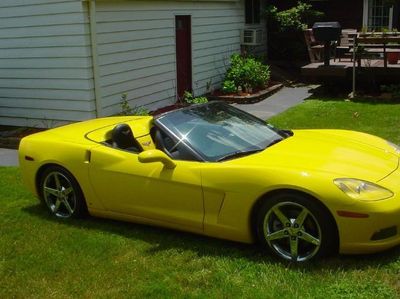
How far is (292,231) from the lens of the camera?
4242mm

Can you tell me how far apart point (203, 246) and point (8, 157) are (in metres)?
5.31

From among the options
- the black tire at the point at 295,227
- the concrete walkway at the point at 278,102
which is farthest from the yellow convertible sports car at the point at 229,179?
the concrete walkway at the point at 278,102

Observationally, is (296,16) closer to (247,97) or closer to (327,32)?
(327,32)

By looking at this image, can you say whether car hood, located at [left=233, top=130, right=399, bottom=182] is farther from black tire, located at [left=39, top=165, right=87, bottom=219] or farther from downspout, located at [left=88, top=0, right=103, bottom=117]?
downspout, located at [left=88, top=0, right=103, bottom=117]

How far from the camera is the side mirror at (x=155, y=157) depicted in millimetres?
4586

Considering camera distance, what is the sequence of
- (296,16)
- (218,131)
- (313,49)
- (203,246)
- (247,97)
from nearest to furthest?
(203,246) → (218,131) → (247,97) → (313,49) → (296,16)

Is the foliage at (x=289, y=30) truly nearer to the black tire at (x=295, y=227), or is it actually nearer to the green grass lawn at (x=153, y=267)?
the green grass lawn at (x=153, y=267)

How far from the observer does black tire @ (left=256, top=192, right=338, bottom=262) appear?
4113 millimetres

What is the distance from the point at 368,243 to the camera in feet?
13.3

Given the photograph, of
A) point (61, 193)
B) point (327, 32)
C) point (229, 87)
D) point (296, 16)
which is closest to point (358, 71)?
point (327, 32)

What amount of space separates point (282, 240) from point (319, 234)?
32 centimetres

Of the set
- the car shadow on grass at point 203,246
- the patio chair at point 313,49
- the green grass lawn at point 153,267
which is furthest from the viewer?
the patio chair at point 313,49

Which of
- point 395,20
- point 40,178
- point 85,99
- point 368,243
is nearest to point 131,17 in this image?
point 85,99

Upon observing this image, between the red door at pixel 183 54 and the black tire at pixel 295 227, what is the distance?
30.9 ft
